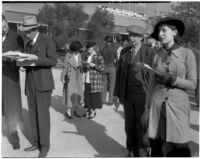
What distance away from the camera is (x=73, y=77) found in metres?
6.57

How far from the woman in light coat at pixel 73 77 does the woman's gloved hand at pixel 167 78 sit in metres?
3.88

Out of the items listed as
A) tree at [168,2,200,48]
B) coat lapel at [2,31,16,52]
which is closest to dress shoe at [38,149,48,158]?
coat lapel at [2,31,16,52]

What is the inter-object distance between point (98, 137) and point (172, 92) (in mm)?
2574

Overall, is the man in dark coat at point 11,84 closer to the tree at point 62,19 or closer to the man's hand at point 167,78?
the man's hand at point 167,78

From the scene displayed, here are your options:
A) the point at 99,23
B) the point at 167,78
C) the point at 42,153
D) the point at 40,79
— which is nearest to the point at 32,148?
the point at 42,153

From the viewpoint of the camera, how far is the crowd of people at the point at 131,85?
2799 millimetres

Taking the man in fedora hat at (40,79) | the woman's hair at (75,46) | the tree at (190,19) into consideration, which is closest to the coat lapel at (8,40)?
the man in fedora hat at (40,79)

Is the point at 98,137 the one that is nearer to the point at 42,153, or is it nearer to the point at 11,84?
the point at 42,153

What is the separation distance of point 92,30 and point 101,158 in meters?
23.9

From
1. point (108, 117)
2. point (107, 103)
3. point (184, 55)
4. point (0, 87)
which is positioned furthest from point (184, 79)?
point (107, 103)

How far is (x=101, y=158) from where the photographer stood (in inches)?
164

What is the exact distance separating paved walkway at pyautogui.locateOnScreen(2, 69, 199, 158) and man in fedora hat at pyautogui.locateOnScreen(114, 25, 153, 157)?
553 millimetres

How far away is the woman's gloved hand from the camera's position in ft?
8.80

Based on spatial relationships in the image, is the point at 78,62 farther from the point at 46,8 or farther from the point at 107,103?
the point at 46,8
